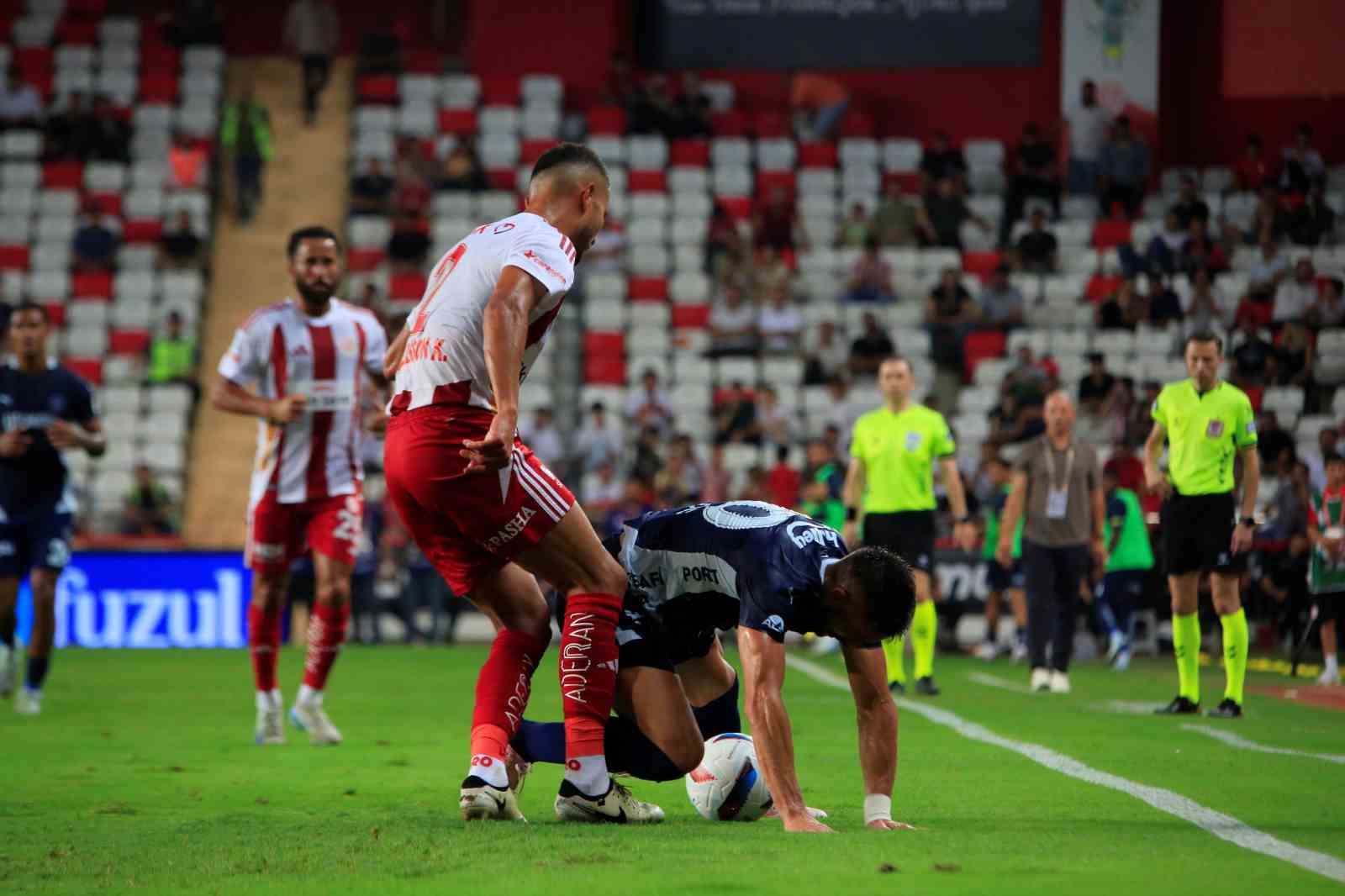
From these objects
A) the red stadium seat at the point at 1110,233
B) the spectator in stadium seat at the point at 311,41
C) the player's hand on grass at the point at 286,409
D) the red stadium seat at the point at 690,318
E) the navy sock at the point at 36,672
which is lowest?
the navy sock at the point at 36,672

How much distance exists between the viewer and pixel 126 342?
24.3 meters

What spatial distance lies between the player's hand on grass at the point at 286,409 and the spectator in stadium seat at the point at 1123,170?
19.4 m

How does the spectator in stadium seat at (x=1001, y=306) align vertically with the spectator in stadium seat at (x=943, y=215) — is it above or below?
below

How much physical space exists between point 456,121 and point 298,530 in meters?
18.9

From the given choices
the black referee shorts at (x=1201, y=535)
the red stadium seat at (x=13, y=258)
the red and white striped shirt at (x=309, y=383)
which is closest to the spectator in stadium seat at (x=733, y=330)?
the red stadium seat at (x=13, y=258)

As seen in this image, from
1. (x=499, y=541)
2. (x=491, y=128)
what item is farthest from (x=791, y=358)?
(x=499, y=541)

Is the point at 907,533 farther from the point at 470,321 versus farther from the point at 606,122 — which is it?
the point at 606,122

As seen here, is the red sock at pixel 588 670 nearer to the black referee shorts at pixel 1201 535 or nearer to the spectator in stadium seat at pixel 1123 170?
the black referee shorts at pixel 1201 535

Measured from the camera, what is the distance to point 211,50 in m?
28.8

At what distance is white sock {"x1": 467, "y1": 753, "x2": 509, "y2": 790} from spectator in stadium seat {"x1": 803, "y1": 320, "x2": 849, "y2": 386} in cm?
1757

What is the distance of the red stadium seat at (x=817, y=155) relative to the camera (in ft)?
90.2

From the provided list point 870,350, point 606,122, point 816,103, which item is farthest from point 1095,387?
point 606,122

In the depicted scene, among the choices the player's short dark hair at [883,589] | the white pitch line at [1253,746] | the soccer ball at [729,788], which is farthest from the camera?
the white pitch line at [1253,746]

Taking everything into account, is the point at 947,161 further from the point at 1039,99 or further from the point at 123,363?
the point at 123,363
